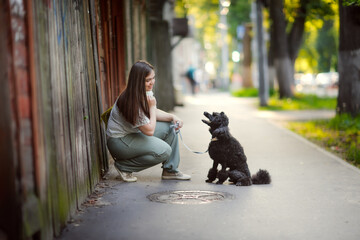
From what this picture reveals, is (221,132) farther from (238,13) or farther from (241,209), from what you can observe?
(238,13)

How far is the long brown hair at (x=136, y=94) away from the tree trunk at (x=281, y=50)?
61.2 feet

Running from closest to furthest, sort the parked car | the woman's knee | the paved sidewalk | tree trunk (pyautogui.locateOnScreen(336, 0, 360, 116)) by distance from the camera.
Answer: the paved sidewalk < the woman's knee < tree trunk (pyautogui.locateOnScreen(336, 0, 360, 116)) < the parked car

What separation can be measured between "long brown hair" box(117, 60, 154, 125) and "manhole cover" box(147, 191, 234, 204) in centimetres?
94

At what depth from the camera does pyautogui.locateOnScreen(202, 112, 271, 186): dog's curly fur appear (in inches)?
278

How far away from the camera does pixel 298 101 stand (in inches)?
981

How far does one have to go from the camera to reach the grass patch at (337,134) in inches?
405

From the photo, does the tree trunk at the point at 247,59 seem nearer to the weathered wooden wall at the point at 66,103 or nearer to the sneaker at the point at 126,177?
the sneaker at the point at 126,177

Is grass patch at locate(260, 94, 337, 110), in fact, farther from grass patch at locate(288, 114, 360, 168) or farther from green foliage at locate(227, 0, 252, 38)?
green foliage at locate(227, 0, 252, 38)

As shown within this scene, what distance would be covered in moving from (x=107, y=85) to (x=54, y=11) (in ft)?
13.9

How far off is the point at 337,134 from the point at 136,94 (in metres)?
7.14

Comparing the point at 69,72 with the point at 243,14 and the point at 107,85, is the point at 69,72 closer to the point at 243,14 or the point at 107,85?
the point at 107,85

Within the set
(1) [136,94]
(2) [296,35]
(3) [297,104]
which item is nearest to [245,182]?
(1) [136,94]

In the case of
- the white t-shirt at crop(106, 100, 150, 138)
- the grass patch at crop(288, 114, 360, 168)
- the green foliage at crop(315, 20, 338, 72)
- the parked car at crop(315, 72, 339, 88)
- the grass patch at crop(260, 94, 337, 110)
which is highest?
the green foliage at crop(315, 20, 338, 72)

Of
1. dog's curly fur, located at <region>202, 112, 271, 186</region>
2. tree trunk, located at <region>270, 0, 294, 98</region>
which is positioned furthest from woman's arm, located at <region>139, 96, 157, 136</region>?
tree trunk, located at <region>270, 0, 294, 98</region>
